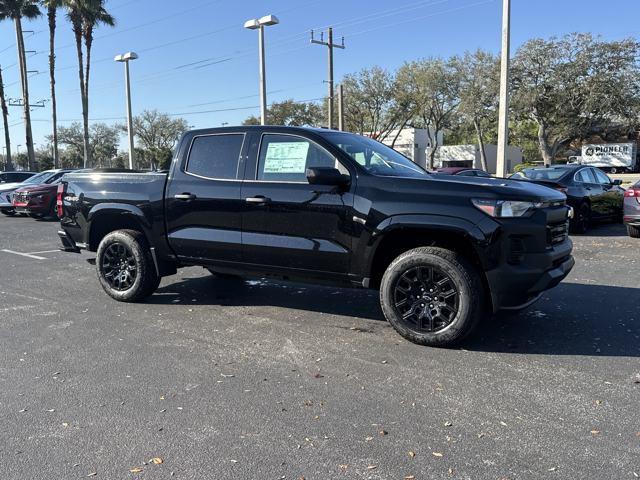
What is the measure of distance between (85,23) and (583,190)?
1283 inches

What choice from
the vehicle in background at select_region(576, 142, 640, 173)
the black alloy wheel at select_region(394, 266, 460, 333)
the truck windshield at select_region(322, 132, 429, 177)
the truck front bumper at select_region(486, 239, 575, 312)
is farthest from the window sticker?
the vehicle in background at select_region(576, 142, 640, 173)

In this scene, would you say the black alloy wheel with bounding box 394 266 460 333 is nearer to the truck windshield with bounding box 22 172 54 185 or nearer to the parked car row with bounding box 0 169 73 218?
the parked car row with bounding box 0 169 73 218

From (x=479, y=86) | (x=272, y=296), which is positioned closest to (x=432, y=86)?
(x=479, y=86)

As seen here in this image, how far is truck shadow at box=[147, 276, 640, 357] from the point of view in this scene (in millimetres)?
4801

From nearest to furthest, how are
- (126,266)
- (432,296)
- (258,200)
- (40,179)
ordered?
1. (432,296)
2. (258,200)
3. (126,266)
4. (40,179)

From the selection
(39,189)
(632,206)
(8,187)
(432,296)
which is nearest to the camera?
(432,296)

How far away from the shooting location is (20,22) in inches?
1313

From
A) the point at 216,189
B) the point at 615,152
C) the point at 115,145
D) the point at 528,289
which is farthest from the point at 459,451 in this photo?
the point at 115,145

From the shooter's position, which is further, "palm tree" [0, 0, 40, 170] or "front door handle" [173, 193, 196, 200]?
"palm tree" [0, 0, 40, 170]

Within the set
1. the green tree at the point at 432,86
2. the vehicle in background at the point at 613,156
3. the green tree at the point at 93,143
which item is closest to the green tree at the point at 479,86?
the green tree at the point at 432,86

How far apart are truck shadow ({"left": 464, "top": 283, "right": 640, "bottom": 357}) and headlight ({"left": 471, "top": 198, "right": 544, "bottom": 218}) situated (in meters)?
1.17

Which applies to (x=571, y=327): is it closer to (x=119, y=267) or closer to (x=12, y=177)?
(x=119, y=267)

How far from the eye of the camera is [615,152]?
53594 millimetres

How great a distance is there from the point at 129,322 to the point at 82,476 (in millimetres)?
2975
